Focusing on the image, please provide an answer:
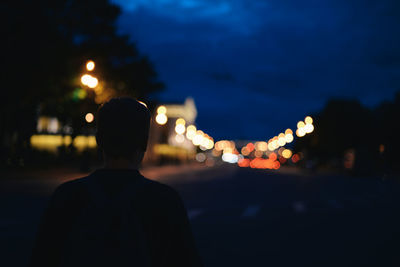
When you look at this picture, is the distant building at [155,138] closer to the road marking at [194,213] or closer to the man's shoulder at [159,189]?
the road marking at [194,213]

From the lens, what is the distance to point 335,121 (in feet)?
251

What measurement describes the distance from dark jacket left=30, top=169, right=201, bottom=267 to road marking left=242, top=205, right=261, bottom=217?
35.7 ft

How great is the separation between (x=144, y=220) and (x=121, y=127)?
0.47 meters

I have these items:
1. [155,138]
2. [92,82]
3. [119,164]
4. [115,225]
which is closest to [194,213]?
[92,82]

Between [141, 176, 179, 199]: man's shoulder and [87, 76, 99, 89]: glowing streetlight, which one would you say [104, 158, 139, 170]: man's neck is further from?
[87, 76, 99, 89]: glowing streetlight

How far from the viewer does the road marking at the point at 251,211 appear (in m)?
13.0

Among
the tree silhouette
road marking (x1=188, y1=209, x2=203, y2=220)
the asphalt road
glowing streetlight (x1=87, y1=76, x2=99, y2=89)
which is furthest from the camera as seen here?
the tree silhouette

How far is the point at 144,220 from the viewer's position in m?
2.06

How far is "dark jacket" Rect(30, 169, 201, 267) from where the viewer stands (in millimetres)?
2064

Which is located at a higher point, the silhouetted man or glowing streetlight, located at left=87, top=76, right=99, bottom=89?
glowing streetlight, located at left=87, top=76, right=99, bottom=89

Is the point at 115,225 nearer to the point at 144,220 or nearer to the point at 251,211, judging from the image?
the point at 144,220

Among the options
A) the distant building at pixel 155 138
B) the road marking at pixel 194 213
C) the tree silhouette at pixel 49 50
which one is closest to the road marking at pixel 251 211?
the road marking at pixel 194 213

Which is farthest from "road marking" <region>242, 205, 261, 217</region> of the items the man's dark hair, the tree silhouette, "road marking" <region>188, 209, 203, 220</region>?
the man's dark hair

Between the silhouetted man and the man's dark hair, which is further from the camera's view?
the man's dark hair
